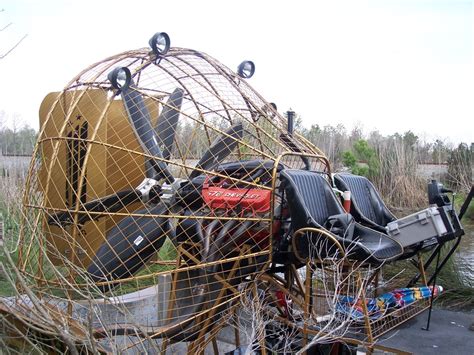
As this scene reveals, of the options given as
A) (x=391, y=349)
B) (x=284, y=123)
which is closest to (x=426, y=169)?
(x=284, y=123)

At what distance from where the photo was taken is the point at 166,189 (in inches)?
142

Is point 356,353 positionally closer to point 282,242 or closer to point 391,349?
point 391,349

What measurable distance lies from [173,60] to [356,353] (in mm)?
2648

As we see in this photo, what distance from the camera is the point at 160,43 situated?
360cm

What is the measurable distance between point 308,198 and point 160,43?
60.2 inches

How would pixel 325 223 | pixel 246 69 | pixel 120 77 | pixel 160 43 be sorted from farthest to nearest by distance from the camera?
pixel 246 69 < pixel 160 43 < pixel 325 223 < pixel 120 77

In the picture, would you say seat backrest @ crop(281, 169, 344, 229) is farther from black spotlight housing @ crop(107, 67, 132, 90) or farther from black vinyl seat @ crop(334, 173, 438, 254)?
black spotlight housing @ crop(107, 67, 132, 90)

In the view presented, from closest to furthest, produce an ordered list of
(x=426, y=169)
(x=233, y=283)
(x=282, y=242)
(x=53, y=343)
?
1. (x=282, y=242)
2. (x=233, y=283)
3. (x=53, y=343)
4. (x=426, y=169)

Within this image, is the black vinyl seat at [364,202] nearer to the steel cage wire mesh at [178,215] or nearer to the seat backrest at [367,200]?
the seat backrest at [367,200]

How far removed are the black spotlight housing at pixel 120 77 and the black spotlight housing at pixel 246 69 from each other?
1.22 m

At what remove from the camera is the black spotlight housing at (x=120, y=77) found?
3.19 m

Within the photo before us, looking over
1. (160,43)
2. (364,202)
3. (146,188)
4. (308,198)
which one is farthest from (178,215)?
(364,202)

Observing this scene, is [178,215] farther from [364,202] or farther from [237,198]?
[364,202]

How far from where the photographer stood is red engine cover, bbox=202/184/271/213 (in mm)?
3355
